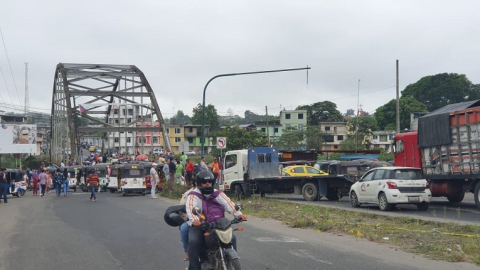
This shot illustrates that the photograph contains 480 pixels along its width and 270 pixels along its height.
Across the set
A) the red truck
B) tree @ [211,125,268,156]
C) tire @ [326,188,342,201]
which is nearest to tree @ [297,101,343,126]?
tree @ [211,125,268,156]

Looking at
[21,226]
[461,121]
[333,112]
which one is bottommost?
[21,226]

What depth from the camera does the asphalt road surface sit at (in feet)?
32.4

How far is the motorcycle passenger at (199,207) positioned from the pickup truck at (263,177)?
1783 centimetres

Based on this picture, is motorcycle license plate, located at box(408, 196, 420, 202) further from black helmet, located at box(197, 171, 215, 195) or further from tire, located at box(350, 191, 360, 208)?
black helmet, located at box(197, 171, 215, 195)

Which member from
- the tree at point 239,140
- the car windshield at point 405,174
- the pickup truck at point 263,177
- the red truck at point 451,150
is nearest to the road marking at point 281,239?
the car windshield at point 405,174

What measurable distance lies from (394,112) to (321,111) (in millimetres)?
18562

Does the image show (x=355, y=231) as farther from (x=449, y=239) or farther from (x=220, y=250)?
(x=220, y=250)

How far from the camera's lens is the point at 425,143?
21.6 m

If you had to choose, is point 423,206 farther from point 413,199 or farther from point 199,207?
point 199,207

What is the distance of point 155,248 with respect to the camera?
38.5ft

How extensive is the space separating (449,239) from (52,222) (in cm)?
1173

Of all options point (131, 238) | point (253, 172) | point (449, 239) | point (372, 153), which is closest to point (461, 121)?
point (449, 239)

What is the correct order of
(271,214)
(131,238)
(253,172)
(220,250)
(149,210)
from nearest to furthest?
1. (220,250)
2. (131,238)
3. (271,214)
4. (149,210)
5. (253,172)

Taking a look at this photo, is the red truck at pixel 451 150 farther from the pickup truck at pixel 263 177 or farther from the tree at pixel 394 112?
the tree at pixel 394 112
